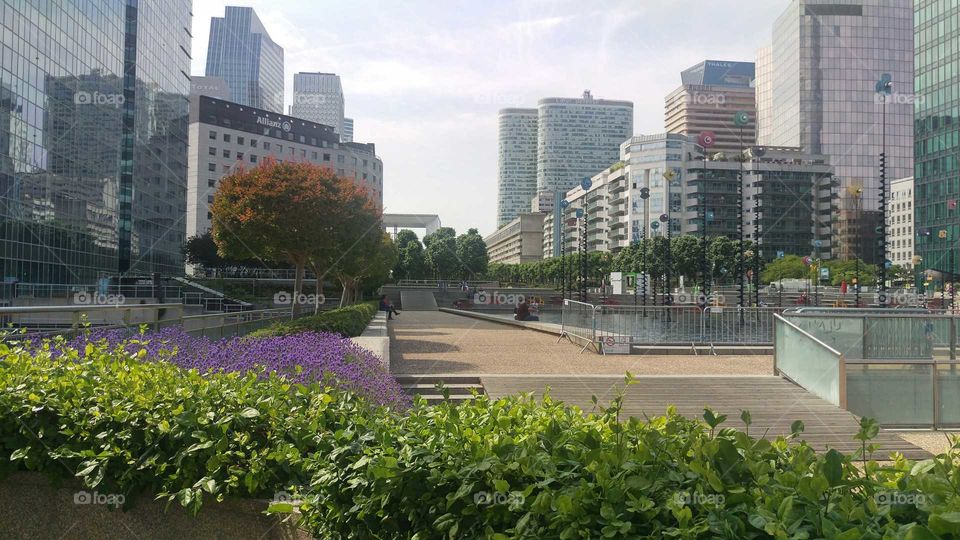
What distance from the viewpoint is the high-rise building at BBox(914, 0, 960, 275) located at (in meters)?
72.8

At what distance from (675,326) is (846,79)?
12216 centimetres

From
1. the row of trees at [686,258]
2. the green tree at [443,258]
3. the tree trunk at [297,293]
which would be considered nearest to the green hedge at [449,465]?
the tree trunk at [297,293]

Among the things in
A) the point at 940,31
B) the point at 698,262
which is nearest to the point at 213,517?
the point at 698,262

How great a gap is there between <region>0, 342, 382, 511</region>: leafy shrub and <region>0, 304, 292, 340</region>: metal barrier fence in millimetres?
1578

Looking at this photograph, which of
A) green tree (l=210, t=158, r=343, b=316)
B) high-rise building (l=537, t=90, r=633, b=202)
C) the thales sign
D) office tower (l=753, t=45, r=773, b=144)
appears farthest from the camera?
office tower (l=753, t=45, r=773, b=144)

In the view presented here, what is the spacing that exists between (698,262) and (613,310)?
68.3 m

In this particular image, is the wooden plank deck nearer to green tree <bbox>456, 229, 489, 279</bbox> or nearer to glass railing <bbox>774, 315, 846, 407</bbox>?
glass railing <bbox>774, 315, 846, 407</bbox>

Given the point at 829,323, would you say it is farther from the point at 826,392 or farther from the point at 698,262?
the point at 698,262

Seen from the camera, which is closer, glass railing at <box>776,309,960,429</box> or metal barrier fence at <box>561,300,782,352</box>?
glass railing at <box>776,309,960,429</box>

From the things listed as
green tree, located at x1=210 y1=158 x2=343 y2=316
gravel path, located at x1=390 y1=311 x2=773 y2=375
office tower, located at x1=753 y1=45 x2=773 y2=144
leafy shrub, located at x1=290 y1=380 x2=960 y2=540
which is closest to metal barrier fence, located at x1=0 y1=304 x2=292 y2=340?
green tree, located at x1=210 y1=158 x2=343 y2=316

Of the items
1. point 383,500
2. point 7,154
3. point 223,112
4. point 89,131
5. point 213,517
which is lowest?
point 213,517

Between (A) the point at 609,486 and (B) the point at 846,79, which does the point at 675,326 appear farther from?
(B) the point at 846,79

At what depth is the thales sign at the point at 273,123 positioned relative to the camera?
342 feet

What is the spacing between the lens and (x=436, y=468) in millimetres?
2750
